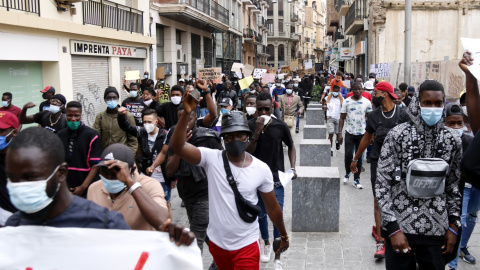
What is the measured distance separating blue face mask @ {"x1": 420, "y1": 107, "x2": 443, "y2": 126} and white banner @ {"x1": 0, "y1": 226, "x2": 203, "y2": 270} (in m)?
1.94

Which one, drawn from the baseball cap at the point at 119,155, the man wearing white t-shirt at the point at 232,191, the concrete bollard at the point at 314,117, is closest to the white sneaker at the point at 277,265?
the man wearing white t-shirt at the point at 232,191

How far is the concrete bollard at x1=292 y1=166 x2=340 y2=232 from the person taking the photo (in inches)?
274

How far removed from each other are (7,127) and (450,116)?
14.0 feet

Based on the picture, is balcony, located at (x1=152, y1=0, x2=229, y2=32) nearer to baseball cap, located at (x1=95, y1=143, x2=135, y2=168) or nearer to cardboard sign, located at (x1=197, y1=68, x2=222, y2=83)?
cardboard sign, located at (x1=197, y1=68, x2=222, y2=83)

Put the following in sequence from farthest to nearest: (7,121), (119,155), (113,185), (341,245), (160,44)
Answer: (160,44) < (341,245) < (7,121) < (119,155) < (113,185)

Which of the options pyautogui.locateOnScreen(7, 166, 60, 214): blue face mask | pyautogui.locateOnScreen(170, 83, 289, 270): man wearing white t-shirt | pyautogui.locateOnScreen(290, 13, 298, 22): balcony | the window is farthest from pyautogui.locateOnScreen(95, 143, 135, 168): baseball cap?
pyautogui.locateOnScreen(290, 13, 298, 22): balcony

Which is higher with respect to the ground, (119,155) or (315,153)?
(119,155)

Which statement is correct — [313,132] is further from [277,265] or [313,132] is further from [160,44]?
[160,44]

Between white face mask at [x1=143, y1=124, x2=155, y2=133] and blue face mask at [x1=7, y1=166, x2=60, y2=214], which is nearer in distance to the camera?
blue face mask at [x1=7, y1=166, x2=60, y2=214]

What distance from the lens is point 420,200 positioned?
3580 mm

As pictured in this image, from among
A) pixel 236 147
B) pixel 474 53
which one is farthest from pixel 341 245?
pixel 474 53

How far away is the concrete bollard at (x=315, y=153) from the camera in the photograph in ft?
33.9

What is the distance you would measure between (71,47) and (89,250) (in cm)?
1417

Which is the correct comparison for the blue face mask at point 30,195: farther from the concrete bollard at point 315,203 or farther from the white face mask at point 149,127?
the concrete bollard at point 315,203
